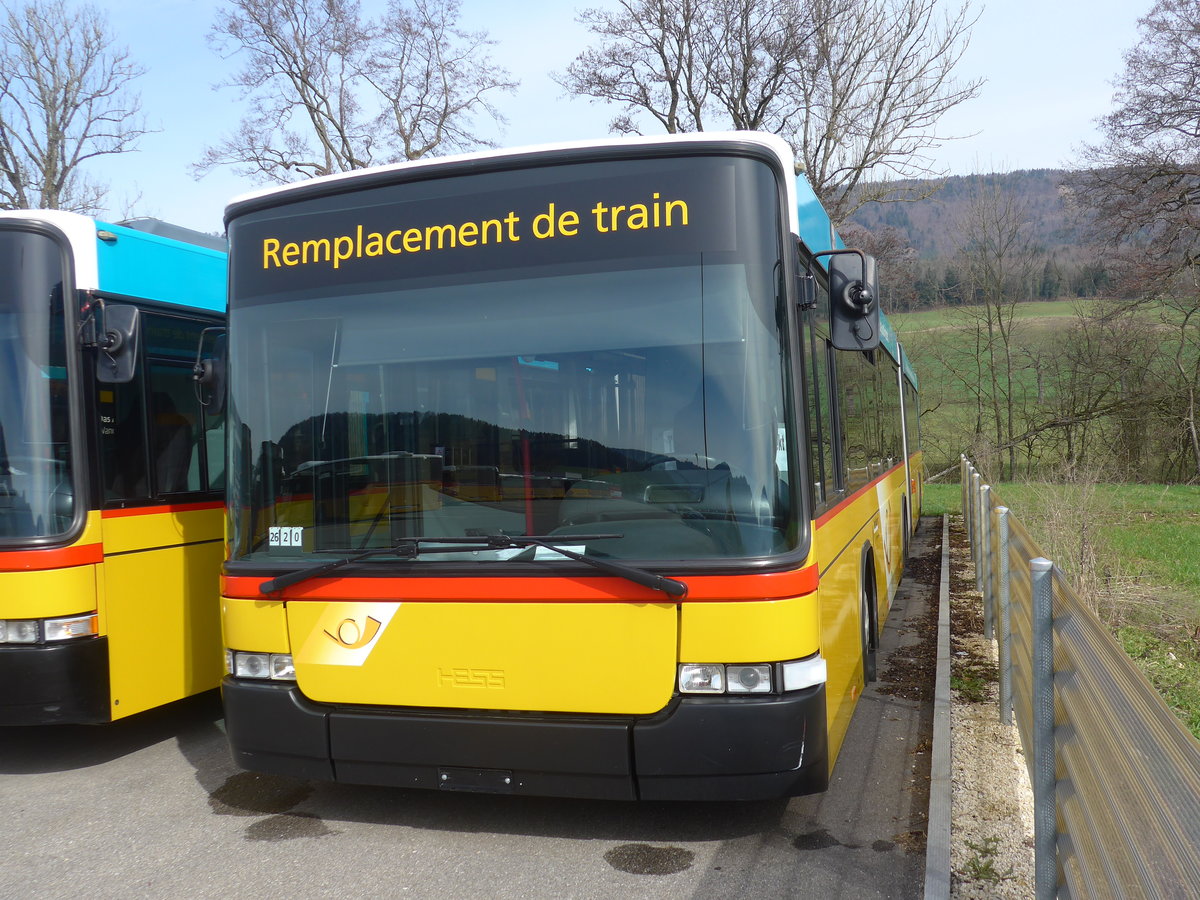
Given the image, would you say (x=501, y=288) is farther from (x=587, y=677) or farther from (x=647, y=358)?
(x=587, y=677)

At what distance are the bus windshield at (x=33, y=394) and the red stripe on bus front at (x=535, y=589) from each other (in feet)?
5.44

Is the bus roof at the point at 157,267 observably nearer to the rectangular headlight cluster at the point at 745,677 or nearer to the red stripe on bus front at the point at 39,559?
the red stripe on bus front at the point at 39,559

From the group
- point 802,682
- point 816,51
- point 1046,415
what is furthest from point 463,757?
point 1046,415

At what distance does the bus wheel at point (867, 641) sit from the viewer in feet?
20.9

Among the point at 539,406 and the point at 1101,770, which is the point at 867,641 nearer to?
the point at 539,406

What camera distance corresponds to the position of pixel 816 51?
2020 cm

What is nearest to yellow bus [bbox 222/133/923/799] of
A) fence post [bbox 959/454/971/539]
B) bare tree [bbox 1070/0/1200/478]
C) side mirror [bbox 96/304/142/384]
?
side mirror [bbox 96/304/142/384]

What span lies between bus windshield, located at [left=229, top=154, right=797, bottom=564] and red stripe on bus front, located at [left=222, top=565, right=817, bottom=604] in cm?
11

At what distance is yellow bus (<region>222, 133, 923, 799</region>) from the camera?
4.01m

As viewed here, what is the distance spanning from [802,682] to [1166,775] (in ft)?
6.46

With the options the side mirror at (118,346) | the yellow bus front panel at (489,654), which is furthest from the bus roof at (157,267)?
the yellow bus front panel at (489,654)

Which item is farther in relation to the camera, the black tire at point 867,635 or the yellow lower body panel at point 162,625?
the black tire at point 867,635

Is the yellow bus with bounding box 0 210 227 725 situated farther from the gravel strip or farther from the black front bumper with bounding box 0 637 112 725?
the gravel strip

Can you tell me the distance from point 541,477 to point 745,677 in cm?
113
